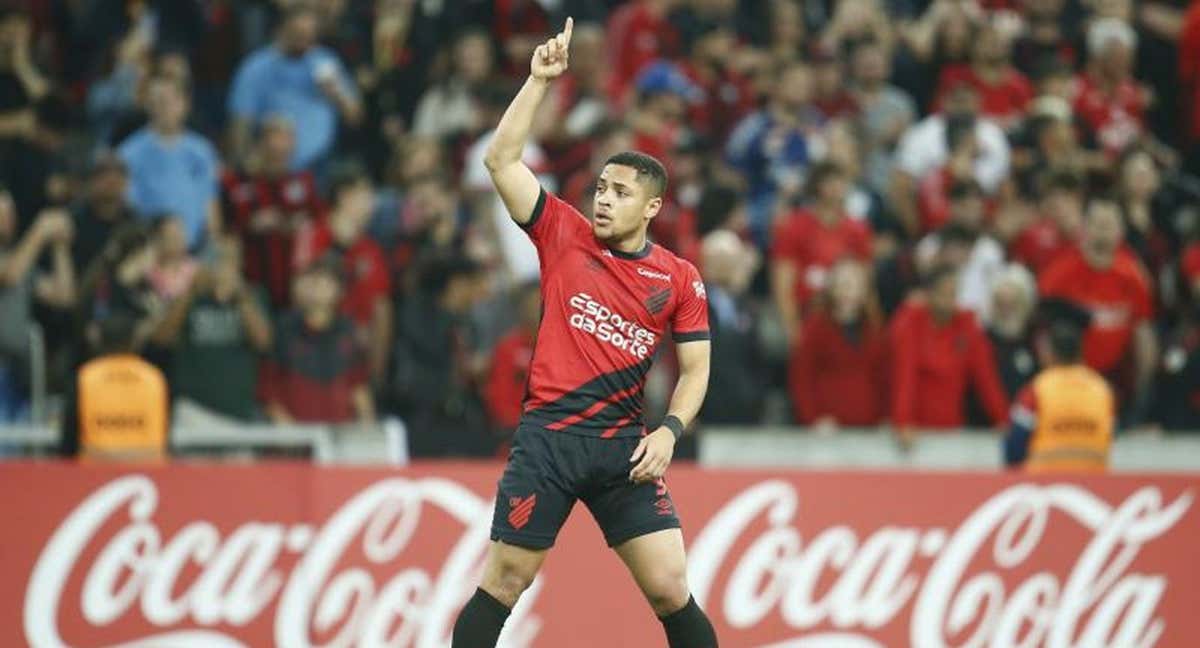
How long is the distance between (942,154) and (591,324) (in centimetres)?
769

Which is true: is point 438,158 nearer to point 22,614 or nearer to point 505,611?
point 22,614

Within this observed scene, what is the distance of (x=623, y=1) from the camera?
17.3 m

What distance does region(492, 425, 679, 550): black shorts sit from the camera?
8.35m

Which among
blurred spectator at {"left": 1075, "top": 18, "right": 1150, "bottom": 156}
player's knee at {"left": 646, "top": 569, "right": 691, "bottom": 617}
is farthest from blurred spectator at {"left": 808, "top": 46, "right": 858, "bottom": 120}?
player's knee at {"left": 646, "top": 569, "right": 691, "bottom": 617}

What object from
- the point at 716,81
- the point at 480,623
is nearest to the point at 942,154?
the point at 716,81

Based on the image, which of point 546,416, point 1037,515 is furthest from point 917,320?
point 546,416

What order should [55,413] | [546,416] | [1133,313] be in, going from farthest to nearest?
1. [1133,313]
2. [55,413]
3. [546,416]

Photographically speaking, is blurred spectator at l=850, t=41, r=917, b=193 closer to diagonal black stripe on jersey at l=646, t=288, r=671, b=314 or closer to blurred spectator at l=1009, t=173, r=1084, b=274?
blurred spectator at l=1009, t=173, r=1084, b=274

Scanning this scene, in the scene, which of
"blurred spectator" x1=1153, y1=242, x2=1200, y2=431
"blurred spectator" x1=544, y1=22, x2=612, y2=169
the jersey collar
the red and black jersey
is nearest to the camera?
the red and black jersey

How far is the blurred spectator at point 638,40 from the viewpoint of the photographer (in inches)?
650

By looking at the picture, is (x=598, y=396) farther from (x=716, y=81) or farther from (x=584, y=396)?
(x=716, y=81)

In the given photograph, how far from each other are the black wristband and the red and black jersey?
158 mm

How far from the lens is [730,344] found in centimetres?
1359

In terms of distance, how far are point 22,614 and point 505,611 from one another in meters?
3.11
